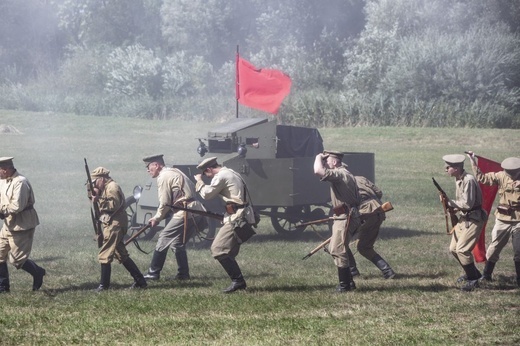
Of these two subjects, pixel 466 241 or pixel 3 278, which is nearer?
pixel 3 278

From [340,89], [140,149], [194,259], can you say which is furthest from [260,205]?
[340,89]

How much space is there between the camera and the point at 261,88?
1934 centimetres

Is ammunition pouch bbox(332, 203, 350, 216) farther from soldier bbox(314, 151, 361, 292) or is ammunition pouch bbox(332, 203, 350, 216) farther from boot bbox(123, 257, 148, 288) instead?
boot bbox(123, 257, 148, 288)

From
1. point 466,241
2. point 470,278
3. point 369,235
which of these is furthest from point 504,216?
point 369,235

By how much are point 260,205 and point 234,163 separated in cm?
82

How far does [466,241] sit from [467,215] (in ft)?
1.04

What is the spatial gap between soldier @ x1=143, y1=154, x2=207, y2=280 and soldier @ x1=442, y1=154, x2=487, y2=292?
3.42 metres

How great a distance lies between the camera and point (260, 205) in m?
17.7

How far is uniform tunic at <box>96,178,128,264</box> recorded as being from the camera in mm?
12812

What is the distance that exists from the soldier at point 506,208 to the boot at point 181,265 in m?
3.86

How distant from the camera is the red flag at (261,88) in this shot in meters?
19.2

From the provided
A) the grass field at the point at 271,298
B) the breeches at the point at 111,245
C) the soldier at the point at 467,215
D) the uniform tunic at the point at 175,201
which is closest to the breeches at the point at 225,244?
the grass field at the point at 271,298

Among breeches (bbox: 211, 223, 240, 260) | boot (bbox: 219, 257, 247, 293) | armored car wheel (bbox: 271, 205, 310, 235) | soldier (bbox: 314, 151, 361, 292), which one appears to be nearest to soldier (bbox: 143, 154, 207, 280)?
breeches (bbox: 211, 223, 240, 260)

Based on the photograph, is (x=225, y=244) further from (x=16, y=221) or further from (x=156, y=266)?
(x=16, y=221)
